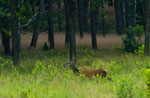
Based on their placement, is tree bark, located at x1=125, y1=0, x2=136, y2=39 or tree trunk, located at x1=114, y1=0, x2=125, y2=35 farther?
tree trunk, located at x1=114, y1=0, x2=125, y2=35

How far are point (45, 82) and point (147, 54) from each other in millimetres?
7194

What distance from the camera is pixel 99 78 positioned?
9766 mm

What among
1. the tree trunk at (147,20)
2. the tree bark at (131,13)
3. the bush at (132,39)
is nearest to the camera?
the tree trunk at (147,20)

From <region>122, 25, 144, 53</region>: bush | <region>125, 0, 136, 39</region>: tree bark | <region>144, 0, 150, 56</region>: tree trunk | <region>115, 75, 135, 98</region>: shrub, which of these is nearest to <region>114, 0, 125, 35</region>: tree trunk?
<region>125, 0, 136, 39</region>: tree bark

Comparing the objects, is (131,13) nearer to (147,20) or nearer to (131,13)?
(131,13)

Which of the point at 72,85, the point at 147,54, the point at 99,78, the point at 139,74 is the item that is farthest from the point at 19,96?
the point at 147,54

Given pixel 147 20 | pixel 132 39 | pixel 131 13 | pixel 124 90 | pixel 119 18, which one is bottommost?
pixel 132 39

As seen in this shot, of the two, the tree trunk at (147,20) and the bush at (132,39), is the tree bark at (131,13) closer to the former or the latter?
the bush at (132,39)

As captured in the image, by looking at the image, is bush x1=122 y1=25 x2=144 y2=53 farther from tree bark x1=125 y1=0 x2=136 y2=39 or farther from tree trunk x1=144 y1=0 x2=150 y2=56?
tree trunk x1=144 y1=0 x2=150 y2=56

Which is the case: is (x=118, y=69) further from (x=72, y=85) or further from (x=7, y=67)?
(x=7, y=67)

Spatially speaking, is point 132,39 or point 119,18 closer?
point 132,39

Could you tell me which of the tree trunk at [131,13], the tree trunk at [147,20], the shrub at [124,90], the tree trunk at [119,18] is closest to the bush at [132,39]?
the tree trunk at [131,13]

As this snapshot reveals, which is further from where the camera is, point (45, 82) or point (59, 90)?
point (45, 82)

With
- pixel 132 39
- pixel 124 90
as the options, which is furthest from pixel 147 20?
pixel 124 90
